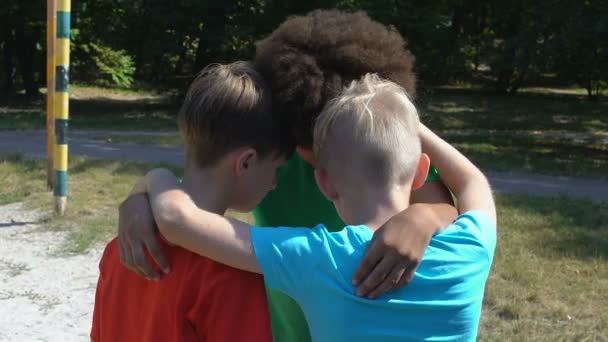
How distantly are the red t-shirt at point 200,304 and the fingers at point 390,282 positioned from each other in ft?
0.75

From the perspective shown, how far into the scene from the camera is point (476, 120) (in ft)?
59.8

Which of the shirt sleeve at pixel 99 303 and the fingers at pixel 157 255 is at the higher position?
the fingers at pixel 157 255

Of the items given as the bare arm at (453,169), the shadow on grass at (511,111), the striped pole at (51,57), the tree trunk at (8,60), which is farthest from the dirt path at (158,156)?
the tree trunk at (8,60)

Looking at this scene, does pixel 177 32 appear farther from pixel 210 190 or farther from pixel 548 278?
pixel 210 190

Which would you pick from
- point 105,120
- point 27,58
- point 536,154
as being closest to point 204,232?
point 536,154

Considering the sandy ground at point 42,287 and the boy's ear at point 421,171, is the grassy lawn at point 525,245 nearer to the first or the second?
the sandy ground at point 42,287

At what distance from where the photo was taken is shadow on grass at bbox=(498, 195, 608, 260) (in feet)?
18.5

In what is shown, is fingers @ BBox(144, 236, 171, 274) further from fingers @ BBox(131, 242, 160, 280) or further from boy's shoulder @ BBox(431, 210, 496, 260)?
boy's shoulder @ BBox(431, 210, 496, 260)

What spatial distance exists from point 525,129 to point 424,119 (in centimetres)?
225

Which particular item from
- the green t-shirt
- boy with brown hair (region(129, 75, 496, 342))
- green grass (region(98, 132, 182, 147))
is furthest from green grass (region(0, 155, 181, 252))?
boy with brown hair (region(129, 75, 496, 342))

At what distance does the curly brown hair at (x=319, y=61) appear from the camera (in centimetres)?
163

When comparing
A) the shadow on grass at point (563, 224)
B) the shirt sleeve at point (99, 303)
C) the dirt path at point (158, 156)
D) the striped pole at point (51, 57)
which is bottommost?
the dirt path at point (158, 156)

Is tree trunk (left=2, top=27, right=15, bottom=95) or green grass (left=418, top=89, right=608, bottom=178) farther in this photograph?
tree trunk (left=2, top=27, right=15, bottom=95)

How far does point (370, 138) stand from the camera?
4.71 feet
